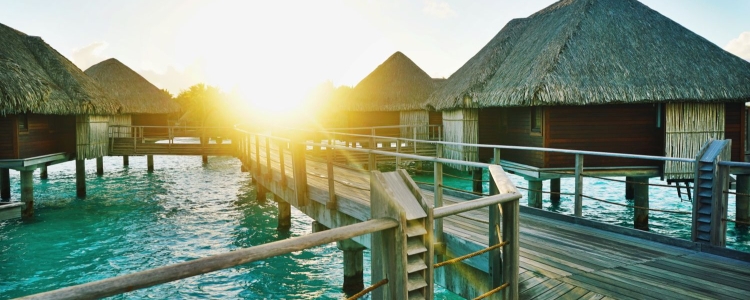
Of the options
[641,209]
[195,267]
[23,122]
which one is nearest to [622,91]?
[641,209]

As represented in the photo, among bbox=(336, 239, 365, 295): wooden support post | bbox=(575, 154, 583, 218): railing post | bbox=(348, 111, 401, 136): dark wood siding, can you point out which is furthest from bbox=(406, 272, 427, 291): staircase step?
bbox=(348, 111, 401, 136): dark wood siding

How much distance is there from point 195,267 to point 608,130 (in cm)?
1403

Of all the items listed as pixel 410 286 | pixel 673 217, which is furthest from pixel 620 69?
pixel 410 286

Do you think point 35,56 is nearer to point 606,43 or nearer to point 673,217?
point 606,43

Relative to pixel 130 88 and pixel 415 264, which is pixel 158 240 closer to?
pixel 415 264

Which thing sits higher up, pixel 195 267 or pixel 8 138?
pixel 8 138

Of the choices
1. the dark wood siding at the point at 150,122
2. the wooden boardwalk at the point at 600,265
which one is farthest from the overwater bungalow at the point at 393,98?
the wooden boardwalk at the point at 600,265

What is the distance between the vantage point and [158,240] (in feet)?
42.0

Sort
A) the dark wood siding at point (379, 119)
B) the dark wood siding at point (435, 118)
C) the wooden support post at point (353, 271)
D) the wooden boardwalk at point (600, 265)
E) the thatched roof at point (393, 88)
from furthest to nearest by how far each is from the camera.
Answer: the dark wood siding at point (379, 119) < the thatched roof at point (393, 88) < the dark wood siding at point (435, 118) < the wooden support post at point (353, 271) < the wooden boardwalk at point (600, 265)

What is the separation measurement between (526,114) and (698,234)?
9.69 meters

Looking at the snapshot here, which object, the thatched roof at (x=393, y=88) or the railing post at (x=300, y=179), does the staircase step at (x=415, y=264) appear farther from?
the thatched roof at (x=393, y=88)

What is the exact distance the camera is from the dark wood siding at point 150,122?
Answer: 3006 cm

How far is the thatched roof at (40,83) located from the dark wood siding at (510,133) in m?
14.6

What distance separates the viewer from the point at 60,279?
32.9ft
